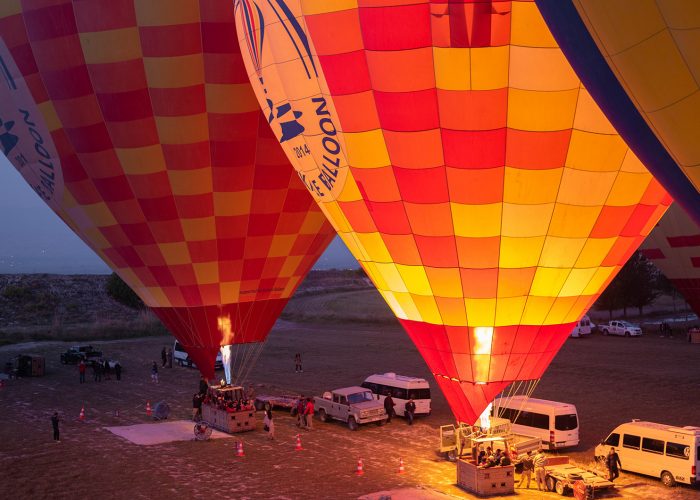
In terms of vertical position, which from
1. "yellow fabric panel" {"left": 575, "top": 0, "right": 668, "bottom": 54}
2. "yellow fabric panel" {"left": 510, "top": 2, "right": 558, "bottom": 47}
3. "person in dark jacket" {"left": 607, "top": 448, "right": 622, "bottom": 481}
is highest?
"yellow fabric panel" {"left": 510, "top": 2, "right": 558, "bottom": 47}

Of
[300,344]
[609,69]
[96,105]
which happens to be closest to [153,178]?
[96,105]

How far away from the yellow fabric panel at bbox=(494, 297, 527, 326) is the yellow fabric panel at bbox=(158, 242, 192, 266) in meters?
8.83

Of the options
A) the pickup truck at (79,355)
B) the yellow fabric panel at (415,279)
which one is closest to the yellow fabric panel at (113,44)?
the yellow fabric panel at (415,279)

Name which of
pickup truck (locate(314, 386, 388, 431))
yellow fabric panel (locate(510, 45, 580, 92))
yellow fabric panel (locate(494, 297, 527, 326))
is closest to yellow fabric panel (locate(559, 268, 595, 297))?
yellow fabric panel (locate(494, 297, 527, 326))

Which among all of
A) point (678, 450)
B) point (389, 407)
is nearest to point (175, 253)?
point (389, 407)

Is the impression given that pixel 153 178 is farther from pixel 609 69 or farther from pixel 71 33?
pixel 609 69

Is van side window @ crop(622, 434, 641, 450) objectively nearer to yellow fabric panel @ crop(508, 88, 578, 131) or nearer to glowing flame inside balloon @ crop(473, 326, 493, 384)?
glowing flame inside balloon @ crop(473, 326, 493, 384)

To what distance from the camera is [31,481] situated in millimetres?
16172

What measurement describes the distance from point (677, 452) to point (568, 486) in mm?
2160

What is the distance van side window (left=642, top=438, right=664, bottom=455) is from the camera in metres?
15.3

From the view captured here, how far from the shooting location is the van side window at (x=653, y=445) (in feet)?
50.2

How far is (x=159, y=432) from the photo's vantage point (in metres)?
20.3

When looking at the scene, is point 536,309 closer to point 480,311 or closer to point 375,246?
point 480,311

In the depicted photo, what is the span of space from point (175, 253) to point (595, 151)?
10936 mm
